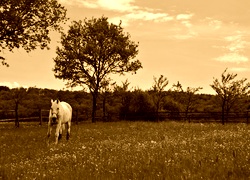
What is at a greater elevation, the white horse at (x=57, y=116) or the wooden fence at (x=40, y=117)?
the white horse at (x=57, y=116)

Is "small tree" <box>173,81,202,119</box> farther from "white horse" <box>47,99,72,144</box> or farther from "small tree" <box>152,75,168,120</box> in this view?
"white horse" <box>47,99,72,144</box>

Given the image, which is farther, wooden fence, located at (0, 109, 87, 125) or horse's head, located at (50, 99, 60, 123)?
wooden fence, located at (0, 109, 87, 125)

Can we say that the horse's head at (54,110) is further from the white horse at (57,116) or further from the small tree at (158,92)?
the small tree at (158,92)

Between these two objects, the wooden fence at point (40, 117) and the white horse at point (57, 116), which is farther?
the wooden fence at point (40, 117)

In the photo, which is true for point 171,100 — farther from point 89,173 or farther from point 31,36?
point 89,173

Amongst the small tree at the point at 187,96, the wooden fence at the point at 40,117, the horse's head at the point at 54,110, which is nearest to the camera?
the horse's head at the point at 54,110

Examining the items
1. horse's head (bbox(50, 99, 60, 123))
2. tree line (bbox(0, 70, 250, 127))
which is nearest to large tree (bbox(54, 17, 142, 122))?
tree line (bbox(0, 70, 250, 127))

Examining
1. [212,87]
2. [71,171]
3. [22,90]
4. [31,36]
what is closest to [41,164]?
[71,171]

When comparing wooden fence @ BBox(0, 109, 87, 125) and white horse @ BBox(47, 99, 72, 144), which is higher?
white horse @ BBox(47, 99, 72, 144)

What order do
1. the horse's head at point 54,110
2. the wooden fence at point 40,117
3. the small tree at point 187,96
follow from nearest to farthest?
the horse's head at point 54,110, the wooden fence at point 40,117, the small tree at point 187,96

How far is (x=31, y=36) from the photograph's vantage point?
37062mm

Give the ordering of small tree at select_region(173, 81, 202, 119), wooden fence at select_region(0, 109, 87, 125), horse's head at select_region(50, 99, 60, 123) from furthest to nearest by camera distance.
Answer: small tree at select_region(173, 81, 202, 119), wooden fence at select_region(0, 109, 87, 125), horse's head at select_region(50, 99, 60, 123)

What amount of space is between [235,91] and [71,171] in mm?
60465

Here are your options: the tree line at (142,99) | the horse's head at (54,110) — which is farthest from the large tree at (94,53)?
Result: the horse's head at (54,110)
